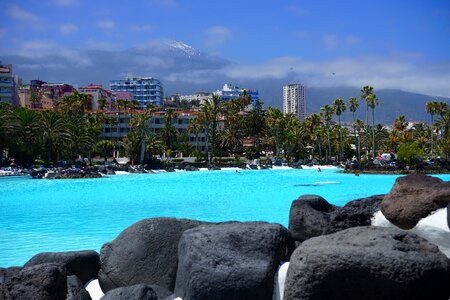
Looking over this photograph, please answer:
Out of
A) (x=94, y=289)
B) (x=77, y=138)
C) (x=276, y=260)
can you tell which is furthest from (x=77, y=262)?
(x=77, y=138)

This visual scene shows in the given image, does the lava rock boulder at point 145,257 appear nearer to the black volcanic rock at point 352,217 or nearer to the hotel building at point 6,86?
the black volcanic rock at point 352,217

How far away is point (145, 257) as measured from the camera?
7227 mm

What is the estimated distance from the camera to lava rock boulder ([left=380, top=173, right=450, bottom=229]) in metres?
7.34

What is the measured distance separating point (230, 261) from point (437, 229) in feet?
10.3

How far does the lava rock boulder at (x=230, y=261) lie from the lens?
5832 mm

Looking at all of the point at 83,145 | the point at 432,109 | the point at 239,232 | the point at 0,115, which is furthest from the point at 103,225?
the point at 432,109

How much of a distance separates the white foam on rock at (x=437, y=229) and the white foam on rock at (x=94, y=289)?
4877 mm

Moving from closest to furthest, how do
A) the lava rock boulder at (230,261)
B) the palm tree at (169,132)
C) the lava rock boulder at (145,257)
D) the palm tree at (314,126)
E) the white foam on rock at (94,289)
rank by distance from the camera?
the lava rock boulder at (230,261), the lava rock boulder at (145,257), the white foam on rock at (94,289), the palm tree at (169,132), the palm tree at (314,126)

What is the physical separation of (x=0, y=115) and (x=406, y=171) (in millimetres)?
47118

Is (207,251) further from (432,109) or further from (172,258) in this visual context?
(432,109)

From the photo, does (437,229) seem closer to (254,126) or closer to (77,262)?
(77,262)

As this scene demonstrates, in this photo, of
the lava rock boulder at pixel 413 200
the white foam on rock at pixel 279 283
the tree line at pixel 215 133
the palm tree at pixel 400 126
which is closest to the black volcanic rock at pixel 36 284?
the white foam on rock at pixel 279 283

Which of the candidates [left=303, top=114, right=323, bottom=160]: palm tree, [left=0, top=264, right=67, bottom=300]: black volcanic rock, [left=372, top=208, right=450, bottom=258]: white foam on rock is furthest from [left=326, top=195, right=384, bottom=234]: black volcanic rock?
[left=303, top=114, right=323, bottom=160]: palm tree

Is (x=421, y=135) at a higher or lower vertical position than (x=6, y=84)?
lower
